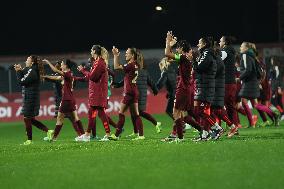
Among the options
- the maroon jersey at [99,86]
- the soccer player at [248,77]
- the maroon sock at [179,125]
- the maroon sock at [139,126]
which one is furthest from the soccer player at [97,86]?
the soccer player at [248,77]

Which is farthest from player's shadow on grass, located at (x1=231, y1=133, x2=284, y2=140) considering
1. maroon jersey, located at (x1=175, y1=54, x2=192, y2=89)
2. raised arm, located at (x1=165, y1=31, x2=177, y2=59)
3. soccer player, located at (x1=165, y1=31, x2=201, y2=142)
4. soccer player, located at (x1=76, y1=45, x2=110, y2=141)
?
soccer player, located at (x1=76, y1=45, x2=110, y2=141)

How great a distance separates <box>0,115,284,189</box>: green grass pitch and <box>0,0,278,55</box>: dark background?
33438mm

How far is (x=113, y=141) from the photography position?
15867 mm

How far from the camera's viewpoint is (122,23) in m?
51.5

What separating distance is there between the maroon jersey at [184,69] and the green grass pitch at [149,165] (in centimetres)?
111

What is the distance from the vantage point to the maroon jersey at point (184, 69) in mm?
14234

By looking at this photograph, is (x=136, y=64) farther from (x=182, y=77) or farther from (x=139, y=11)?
(x=139, y=11)

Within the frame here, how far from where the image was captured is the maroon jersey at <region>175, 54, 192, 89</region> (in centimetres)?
1423

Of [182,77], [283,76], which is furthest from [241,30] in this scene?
[182,77]

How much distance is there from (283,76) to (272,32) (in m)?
19.5

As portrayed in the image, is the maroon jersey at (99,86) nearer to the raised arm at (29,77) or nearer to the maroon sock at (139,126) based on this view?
the maroon sock at (139,126)

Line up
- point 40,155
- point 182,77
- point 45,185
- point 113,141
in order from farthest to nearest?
point 113,141, point 182,77, point 40,155, point 45,185

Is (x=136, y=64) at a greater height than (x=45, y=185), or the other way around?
(x=136, y=64)

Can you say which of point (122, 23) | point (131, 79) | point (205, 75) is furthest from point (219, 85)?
point (122, 23)
